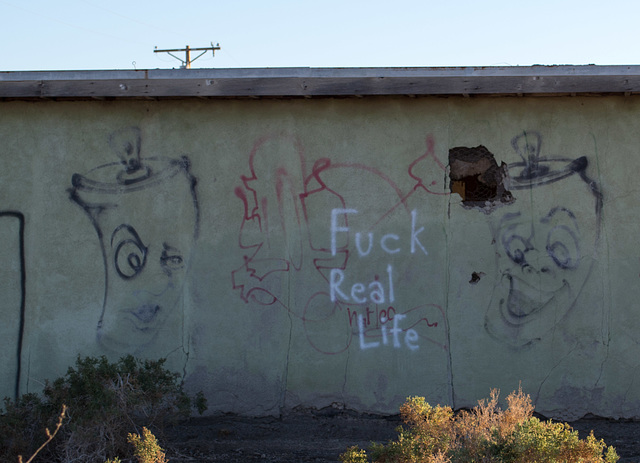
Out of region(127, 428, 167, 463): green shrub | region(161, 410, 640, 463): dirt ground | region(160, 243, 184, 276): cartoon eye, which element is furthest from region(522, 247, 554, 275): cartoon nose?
region(127, 428, 167, 463): green shrub

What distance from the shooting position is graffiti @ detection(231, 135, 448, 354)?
568 cm

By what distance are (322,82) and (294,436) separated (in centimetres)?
283

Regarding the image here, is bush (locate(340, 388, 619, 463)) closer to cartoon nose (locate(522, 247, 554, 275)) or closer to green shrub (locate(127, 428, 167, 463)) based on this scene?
green shrub (locate(127, 428, 167, 463))

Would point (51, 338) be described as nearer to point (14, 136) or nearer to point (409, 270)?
point (14, 136)

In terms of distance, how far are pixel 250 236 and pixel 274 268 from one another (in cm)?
33

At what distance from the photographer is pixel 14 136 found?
579 centimetres

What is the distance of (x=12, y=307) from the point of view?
5.71 m

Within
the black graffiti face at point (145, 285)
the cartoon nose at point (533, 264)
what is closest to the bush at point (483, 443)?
the cartoon nose at point (533, 264)

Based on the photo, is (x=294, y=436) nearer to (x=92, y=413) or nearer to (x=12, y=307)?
(x=92, y=413)

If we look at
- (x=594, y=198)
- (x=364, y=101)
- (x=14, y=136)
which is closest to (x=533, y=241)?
(x=594, y=198)

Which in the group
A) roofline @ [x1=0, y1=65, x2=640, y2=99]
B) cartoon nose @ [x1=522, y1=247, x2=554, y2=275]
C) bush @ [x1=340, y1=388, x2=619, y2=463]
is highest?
roofline @ [x1=0, y1=65, x2=640, y2=99]

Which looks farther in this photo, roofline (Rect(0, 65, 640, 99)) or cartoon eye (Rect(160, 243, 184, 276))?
cartoon eye (Rect(160, 243, 184, 276))

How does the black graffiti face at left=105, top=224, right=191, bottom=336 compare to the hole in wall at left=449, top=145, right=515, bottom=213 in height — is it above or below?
below

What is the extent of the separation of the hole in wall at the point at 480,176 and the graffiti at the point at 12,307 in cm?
369
